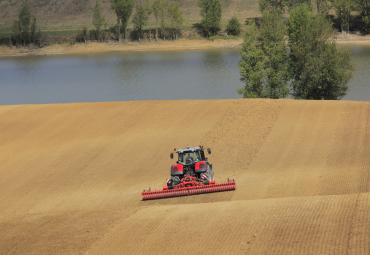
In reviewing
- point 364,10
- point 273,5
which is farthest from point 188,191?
point 273,5

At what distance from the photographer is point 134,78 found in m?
81.4

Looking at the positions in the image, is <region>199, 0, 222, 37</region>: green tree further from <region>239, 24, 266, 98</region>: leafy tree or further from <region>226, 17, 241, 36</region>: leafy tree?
<region>239, 24, 266, 98</region>: leafy tree

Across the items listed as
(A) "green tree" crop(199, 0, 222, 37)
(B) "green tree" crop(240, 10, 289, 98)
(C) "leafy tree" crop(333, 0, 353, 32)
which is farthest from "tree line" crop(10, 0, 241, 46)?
(B) "green tree" crop(240, 10, 289, 98)

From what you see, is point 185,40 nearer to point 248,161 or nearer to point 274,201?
point 248,161

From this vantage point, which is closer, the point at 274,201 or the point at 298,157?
the point at 274,201

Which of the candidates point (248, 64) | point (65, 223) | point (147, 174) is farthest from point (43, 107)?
point (65, 223)

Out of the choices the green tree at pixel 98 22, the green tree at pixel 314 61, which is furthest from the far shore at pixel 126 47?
the green tree at pixel 314 61

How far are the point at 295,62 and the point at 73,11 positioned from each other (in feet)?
364

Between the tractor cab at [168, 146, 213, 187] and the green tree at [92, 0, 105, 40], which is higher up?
the green tree at [92, 0, 105, 40]

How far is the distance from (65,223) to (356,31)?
116928mm

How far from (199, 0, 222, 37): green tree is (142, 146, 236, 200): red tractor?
11184 cm

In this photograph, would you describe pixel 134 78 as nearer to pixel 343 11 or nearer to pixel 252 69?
pixel 252 69

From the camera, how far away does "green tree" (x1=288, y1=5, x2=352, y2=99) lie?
2218 inches

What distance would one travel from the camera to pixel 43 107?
5081cm
